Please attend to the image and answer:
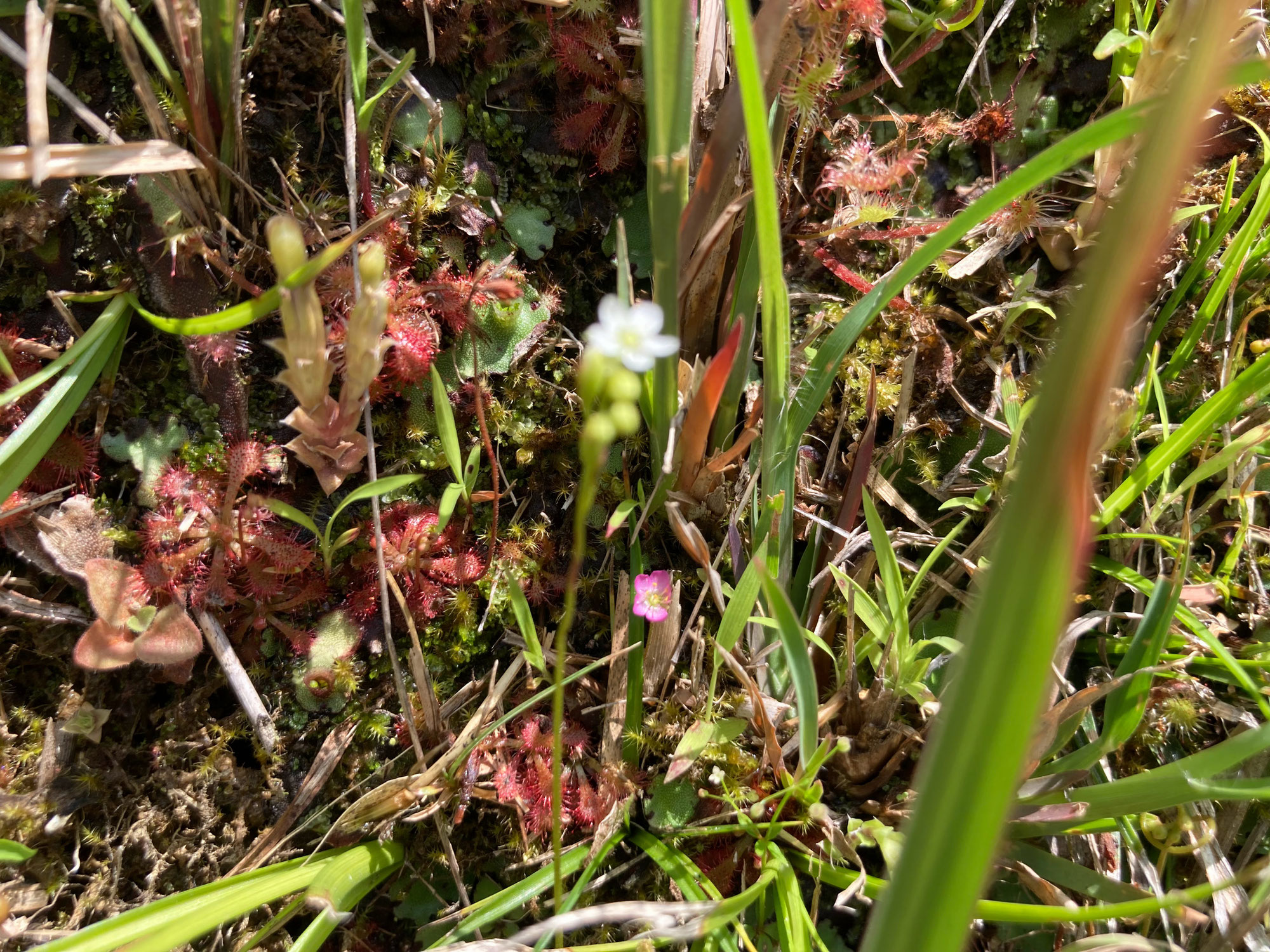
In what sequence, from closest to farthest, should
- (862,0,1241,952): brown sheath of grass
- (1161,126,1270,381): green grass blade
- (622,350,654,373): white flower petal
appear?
1. (862,0,1241,952): brown sheath of grass
2. (622,350,654,373): white flower petal
3. (1161,126,1270,381): green grass blade

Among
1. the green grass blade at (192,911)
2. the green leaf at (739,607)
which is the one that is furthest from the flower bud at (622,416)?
the green grass blade at (192,911)

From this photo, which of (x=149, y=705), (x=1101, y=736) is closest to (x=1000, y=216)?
(x=1101, y=736)

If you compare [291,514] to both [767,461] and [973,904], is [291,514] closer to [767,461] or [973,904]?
[767,461]

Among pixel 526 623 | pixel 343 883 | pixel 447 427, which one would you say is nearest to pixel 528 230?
pixel 447 427

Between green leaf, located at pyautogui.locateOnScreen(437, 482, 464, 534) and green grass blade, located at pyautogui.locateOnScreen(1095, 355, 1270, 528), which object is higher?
green grass blade, located at pyautogui.locateOnScreen(1095, 355, 1270, 528)

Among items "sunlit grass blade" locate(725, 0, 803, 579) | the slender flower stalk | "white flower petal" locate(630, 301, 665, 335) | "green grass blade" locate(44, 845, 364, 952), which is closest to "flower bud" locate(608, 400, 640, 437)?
the slender flower stalk

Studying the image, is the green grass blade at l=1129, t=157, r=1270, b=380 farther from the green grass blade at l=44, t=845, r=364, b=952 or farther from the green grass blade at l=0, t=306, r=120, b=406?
the green grass blade at l=0, t=306, r=120, b=406
